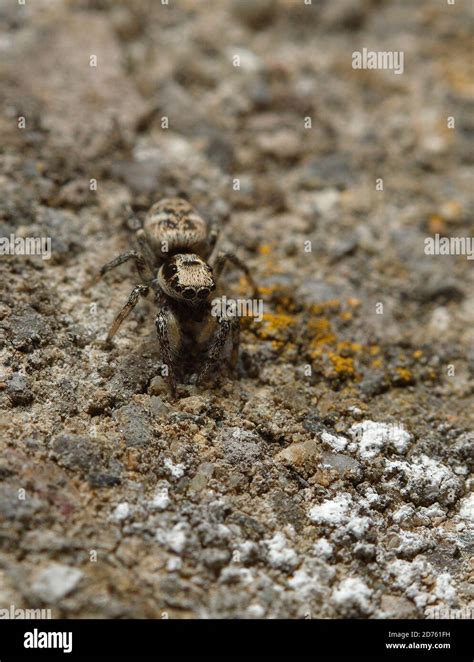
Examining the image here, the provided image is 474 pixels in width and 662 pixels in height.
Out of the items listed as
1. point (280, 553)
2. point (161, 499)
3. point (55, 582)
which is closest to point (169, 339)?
point (161, 499)

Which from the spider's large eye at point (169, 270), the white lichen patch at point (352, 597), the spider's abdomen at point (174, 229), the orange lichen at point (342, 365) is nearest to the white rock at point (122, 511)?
the white lichen patch at point (352, 597)

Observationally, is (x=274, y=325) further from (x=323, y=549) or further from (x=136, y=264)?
(x=323, y=549)

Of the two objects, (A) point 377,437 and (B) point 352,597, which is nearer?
(B) point 352,597

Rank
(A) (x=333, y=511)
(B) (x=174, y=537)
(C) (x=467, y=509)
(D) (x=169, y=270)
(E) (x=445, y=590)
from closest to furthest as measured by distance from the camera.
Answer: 1. (B) (x=174, y=537)
2. (E) (x=445, y=590)
3. (A) (x=333, y=511)
4. (C) (x=467, y=509)
5. (D) (x=169, y=270)

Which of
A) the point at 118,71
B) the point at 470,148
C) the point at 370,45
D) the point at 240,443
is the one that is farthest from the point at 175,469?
the point at 370,45

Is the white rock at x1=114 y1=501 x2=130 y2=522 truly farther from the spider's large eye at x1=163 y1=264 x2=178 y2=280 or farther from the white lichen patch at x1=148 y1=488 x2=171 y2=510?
the spider's large eye at x1=163 y1=264 x2=178 y2=280

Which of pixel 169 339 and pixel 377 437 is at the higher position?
pixel 169 339
